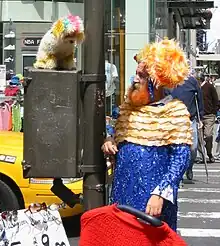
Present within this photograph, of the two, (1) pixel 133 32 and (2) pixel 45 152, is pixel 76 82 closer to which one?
(2) pixel 45 152

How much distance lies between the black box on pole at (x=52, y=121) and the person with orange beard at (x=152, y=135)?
0.23 m

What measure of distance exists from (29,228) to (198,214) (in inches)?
187

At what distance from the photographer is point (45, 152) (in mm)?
3820

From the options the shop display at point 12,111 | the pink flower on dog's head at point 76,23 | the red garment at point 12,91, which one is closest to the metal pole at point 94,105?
the pink flower on dog's head at point 76,23

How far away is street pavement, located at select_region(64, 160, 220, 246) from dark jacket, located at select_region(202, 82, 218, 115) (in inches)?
96.9

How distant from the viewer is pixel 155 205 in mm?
3549

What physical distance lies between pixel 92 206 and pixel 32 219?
1.91ft

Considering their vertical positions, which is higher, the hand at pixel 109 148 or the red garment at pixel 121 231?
the hand at pixel 109 148

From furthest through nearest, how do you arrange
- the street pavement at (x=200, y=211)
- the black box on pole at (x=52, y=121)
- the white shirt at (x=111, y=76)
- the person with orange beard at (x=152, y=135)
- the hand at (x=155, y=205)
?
the white shirt at (x=111, y=76)
the street pavement at (x=200, y=211)
the black box on pole at (x=52, y=121)
the person with orange beard at (x=152, y=135)
the hand at (x=155, y=205)

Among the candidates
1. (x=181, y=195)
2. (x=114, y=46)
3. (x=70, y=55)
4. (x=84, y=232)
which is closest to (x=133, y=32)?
(x=114, y=46)

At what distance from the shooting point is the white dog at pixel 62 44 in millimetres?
4082

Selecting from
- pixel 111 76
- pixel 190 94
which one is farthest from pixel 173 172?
pixel 111 76

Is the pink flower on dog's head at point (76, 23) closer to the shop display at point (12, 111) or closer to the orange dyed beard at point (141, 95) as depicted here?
the orange dyed beard at point (141, 95)

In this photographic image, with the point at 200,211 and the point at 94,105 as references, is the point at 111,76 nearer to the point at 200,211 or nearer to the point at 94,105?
the point at 200,211
